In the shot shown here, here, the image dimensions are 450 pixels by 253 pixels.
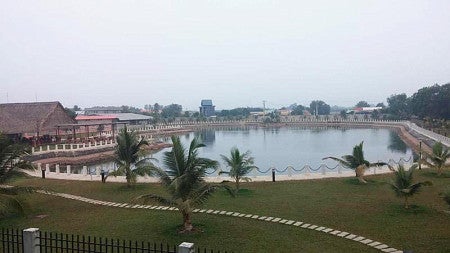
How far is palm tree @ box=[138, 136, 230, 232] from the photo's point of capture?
36.3 ft

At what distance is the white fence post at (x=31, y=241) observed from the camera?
7.98 m

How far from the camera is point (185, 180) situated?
444 inches

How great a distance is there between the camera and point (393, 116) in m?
97.5

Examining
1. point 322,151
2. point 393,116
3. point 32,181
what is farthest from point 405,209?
point 393,116

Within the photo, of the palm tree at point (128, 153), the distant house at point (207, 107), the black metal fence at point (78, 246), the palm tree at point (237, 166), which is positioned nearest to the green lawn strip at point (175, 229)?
the black metal fence at point (78, 246)

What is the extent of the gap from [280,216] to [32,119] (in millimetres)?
38389

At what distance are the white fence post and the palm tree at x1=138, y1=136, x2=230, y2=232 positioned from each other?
339cm

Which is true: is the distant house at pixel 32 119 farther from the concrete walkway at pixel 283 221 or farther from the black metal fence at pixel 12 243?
the black metal fence at pixel 12 243

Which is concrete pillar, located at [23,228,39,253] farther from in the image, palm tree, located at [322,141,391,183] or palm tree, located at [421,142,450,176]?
palm tree, located at [421,142,450,176]

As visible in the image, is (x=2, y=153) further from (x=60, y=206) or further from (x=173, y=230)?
(x=173, y=230)

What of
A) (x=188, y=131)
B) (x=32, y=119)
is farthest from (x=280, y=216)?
(x=188, y=131)

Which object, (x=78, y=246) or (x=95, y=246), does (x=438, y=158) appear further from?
(x=78, y=246)

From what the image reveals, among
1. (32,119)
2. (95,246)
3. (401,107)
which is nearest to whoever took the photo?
(95,246)

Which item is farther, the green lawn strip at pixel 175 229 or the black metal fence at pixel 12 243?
the green lawn strip at pixel 175 229
